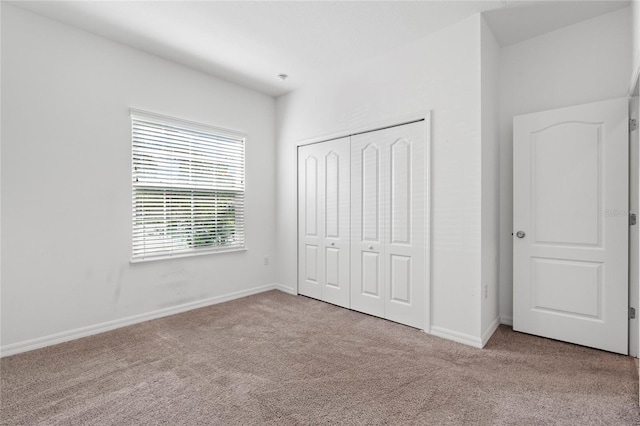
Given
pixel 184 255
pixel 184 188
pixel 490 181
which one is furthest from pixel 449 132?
pixel 184 255

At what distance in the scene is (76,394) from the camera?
2.00 metres

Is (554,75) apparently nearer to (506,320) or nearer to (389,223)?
→ (389,223)

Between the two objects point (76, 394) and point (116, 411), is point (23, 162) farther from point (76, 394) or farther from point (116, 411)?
point (116, 411)

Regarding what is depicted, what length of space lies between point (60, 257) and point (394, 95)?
3352 mm

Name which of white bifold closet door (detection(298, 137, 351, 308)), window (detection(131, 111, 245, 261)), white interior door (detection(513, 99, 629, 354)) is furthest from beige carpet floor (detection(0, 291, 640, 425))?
window (detection(131, 111, 245, 261))

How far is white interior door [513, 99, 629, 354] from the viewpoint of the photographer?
2494mm

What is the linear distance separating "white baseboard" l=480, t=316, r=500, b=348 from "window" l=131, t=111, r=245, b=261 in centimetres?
285

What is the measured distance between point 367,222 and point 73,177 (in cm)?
276

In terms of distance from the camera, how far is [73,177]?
9.22 ft

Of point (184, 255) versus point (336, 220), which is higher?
point (336, 220)

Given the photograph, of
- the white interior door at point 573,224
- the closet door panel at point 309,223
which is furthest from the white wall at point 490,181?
the closet door panel at point 309,223

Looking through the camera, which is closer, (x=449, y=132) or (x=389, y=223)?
(x=449, y=132)

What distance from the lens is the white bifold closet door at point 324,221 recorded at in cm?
369

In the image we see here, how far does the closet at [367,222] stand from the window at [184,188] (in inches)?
34.0
